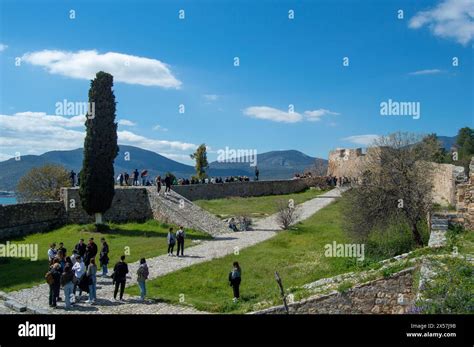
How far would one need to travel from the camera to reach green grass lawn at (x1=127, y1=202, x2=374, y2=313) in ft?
53.2

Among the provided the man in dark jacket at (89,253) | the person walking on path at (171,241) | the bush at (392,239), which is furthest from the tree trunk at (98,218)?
the bush at (392,239)

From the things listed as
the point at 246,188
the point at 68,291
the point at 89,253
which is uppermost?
the point at 246,188

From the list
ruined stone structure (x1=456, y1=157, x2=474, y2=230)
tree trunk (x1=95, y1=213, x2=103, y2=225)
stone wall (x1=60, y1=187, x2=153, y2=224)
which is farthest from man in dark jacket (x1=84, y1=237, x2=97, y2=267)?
ruined stone structure (x1=456, y1=157, x2=474, y2=230)

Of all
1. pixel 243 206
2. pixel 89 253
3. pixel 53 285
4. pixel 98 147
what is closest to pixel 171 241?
pixel 89 253

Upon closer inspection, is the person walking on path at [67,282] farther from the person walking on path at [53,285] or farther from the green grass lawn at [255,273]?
the green grass lawn at [255,273]

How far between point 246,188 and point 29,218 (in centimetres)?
2015

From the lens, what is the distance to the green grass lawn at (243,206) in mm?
35094

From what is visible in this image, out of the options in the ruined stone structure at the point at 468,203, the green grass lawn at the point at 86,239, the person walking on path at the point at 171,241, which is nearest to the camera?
the ruined stone structure at the point at 468,203

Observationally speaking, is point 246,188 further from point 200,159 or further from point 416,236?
point 416,236

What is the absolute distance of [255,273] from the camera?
19.5 metres

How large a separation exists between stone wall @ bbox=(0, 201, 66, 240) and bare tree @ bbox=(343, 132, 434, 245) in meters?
19.5

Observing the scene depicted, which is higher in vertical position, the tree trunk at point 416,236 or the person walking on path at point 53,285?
the tree trunk at point 416,236

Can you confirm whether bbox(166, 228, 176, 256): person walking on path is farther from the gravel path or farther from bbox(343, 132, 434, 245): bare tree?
bbox(343, 132, 434, 245): bare tree

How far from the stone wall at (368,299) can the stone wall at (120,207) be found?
2083 cm
